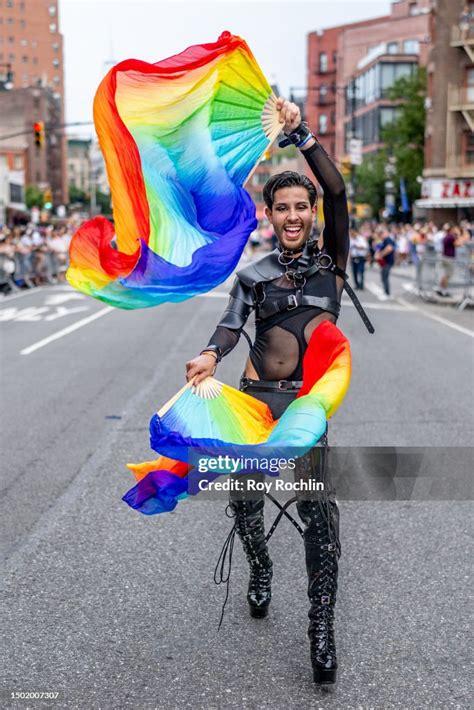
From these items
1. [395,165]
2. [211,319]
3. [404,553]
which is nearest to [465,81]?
[395,165]

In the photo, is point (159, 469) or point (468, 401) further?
point (468, 401)

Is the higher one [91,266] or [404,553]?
[91,266]

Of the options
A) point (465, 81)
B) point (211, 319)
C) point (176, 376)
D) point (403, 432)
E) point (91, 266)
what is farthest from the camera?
point (465, 81)

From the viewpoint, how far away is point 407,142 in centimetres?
6894

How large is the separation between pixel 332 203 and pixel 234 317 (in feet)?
2.10

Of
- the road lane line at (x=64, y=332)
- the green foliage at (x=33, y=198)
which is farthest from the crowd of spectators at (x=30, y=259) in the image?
the green foliage at (x=33, y=198)

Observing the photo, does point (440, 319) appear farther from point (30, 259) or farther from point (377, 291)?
point (30, 259)

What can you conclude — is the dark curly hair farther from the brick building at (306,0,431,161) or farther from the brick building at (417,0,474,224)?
the brick building at (306,0,431,161)

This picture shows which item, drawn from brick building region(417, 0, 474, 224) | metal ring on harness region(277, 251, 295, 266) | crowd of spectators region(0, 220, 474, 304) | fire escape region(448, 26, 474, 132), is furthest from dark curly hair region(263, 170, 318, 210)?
fire escape region(448, 26, 474, 132)

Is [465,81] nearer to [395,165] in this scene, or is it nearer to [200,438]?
[395,165]

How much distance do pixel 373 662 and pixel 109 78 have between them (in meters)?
2.79

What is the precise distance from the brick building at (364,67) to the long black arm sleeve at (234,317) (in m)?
64.2

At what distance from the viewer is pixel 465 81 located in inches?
2078

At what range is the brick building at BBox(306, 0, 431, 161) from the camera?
84250 mm
